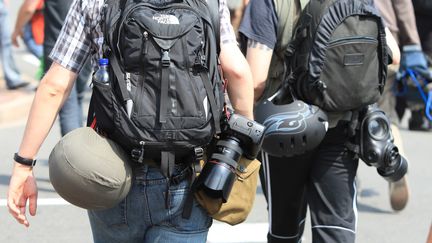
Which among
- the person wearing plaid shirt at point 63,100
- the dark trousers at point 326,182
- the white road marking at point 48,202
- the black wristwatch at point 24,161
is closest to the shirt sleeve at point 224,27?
the person wearing plaid shirt at point 63,100

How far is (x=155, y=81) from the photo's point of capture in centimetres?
310

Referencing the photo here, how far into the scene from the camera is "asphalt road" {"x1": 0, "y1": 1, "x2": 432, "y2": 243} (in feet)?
20.2

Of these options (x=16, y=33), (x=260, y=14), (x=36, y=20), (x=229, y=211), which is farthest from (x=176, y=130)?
(x=36, y=20)

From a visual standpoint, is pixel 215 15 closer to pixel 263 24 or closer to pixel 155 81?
pixel 155 81

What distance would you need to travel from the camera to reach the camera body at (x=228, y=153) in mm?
3244

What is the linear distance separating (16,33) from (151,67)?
7.61m

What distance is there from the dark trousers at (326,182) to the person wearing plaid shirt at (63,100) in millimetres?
1033

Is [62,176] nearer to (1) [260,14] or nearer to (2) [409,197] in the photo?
(1) [260,14]

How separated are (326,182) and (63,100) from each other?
1.43m

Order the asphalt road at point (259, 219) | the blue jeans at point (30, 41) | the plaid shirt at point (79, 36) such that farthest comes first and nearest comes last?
the blue jeans at point (30, 41)
the asphalt road at point (259, 219)
the plaid shirt at point (79, 36)

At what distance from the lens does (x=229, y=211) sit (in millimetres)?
3379

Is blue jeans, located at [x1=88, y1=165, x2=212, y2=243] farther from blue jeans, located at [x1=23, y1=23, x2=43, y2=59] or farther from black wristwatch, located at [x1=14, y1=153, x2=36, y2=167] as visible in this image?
blue jeans, located at [x1=23, y1=23, x2=43, y2=59]

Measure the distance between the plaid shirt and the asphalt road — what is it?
2.94m

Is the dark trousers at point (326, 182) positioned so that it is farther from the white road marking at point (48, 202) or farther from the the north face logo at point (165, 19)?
the white road marking at point (48, 202)
